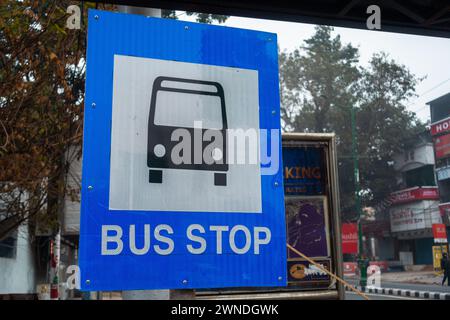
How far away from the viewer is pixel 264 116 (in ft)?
5.13

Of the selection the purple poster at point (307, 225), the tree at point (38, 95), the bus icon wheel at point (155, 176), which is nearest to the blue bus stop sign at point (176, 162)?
the bus icon wheel at point (155, 176)

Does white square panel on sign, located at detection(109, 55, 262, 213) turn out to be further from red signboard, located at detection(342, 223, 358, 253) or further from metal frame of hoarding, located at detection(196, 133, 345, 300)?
red signboard, located at detection(342, 223, 358, 253)

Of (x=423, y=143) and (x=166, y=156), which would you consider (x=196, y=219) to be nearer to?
(x=166, y=156)

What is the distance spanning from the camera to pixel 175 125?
1.45 meters

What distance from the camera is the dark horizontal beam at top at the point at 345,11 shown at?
8.79ft

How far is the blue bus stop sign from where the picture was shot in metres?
1.38

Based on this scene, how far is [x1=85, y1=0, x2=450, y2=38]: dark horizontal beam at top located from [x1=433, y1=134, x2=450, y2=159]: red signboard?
30966 millimetres

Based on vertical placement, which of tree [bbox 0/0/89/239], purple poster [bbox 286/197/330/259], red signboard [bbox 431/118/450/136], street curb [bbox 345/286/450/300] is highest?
red signboard [bbox 431/118/450/136]

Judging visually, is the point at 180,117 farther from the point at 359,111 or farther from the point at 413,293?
the point at 359,111

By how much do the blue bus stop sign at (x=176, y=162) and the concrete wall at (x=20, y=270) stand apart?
12.9 meters

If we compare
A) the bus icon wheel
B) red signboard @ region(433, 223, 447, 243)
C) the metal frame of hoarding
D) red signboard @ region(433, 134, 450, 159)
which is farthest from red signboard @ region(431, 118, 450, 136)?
the bus icon wheel

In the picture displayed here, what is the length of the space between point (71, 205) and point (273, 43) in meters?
9.86

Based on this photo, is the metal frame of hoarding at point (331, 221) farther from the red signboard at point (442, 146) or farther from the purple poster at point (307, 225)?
the red signboard at point (442, 146)

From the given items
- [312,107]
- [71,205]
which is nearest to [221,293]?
[71,205]
